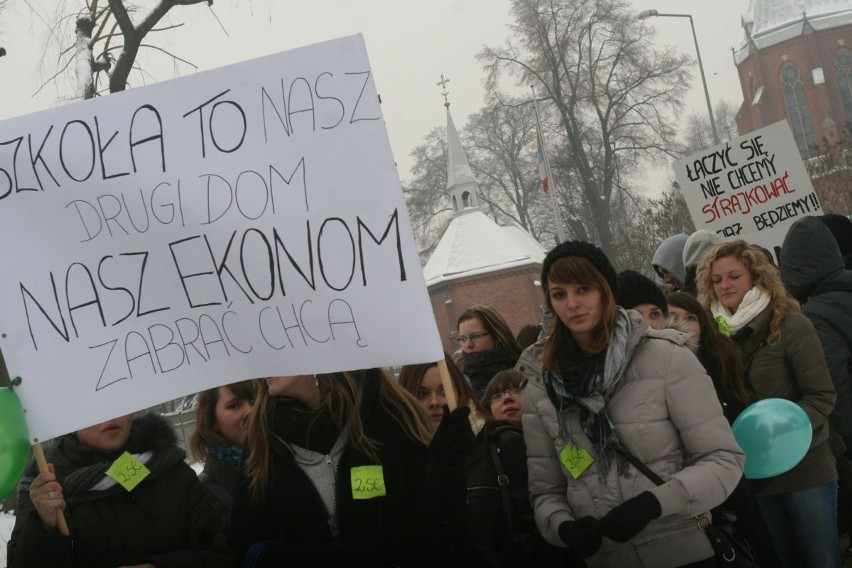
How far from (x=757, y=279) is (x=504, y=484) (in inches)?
74.1

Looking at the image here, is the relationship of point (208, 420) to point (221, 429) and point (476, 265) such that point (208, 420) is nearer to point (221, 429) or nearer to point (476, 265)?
point (221, 429)

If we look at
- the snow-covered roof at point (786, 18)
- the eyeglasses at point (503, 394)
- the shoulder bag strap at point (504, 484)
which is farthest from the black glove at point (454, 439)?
the snow-covered roof at point (786, 18)

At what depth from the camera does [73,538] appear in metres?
3.55

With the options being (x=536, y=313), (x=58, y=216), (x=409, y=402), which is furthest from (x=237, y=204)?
(x=536, y=313)

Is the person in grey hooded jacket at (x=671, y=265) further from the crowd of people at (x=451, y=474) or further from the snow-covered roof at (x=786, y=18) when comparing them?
the snow-covered roof at (x=786, y=18)

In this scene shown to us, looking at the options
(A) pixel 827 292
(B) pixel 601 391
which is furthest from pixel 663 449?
(A) pixel 827 292

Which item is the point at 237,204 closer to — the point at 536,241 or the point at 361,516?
the point at 361,516

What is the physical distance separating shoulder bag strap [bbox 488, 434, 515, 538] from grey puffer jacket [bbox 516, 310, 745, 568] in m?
0.52

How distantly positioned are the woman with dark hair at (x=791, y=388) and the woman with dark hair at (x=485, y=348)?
3.63ft

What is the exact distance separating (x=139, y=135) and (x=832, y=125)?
185ft

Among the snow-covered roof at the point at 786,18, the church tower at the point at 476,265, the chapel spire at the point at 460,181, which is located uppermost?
the snow-covered roof at the point at 786,18

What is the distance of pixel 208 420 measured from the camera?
4.51 metres

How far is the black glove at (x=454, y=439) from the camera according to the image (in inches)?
124

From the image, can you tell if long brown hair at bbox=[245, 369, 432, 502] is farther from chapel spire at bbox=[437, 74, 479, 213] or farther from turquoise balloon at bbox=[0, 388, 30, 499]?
chapel spire at bbox=[437, 74, 479, 213]
